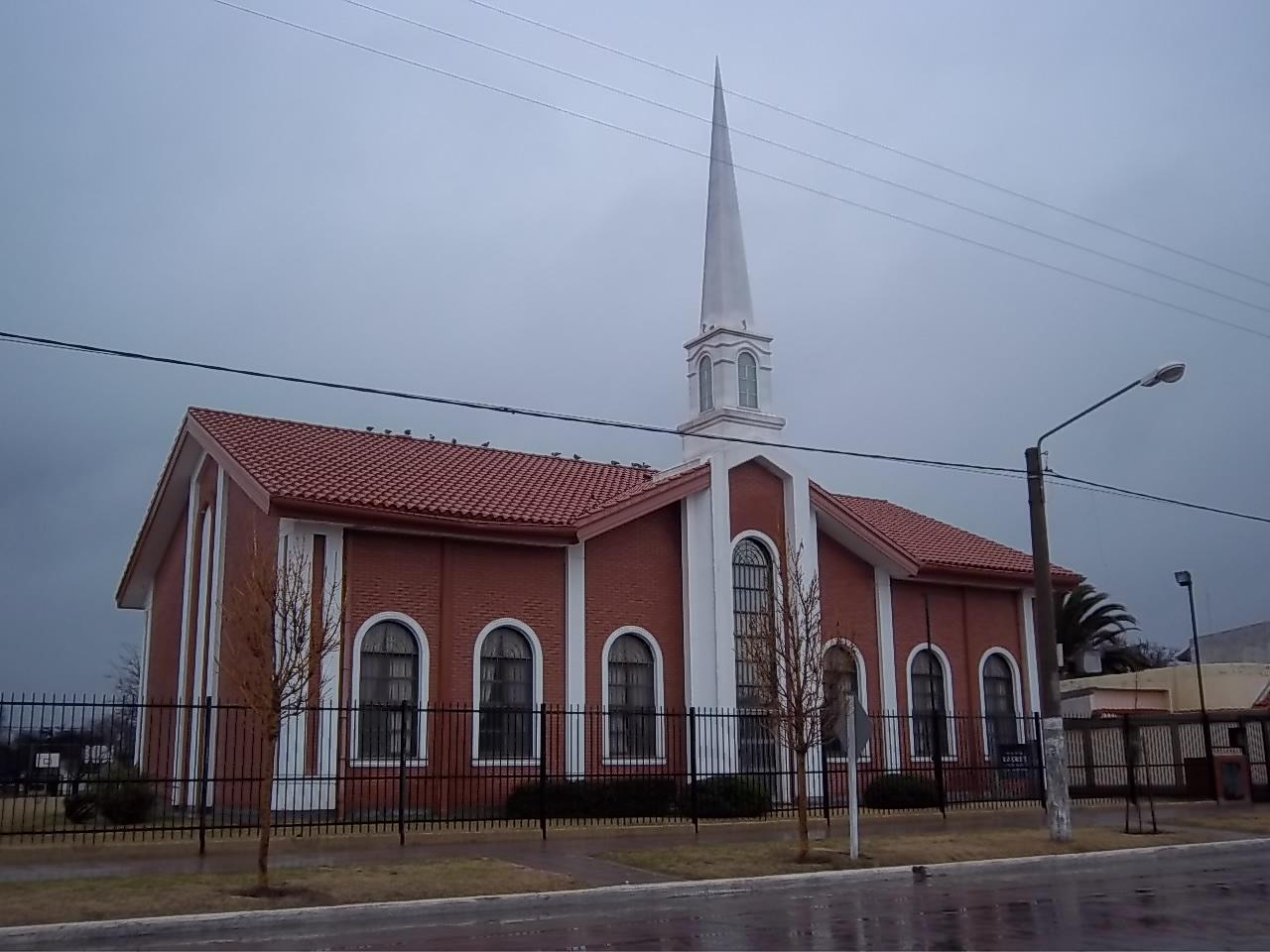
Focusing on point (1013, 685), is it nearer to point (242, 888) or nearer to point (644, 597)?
point (644, 597)

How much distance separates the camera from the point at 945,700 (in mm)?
30797

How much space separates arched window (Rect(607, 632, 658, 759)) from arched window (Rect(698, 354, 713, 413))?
5620 mm

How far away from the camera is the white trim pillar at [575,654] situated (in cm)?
2462

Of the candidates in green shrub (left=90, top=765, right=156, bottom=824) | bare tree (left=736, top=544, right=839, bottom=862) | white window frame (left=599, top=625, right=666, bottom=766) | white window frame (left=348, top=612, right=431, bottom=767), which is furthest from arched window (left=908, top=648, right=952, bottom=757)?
green shrub (left=90, top=765, right=156, bottom=824)

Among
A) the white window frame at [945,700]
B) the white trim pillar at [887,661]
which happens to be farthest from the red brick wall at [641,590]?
the white window frame at [945,700]

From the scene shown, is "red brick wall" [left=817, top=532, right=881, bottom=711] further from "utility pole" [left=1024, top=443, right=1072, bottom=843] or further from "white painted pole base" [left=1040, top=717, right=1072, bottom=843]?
"white painted pole base" [left=1040, top=717, right=1072, bottom=843]

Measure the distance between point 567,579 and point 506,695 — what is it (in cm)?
256

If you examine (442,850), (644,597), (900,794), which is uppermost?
(644,597)

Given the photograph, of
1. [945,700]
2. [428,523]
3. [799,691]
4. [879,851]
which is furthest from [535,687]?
[945,700]

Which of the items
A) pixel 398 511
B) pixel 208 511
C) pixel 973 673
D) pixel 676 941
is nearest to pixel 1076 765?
pixel 973 673

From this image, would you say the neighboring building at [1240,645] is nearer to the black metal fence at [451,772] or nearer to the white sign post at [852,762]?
the black metal fence at [451,772]

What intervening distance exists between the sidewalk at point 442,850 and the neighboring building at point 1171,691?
15.1 meters

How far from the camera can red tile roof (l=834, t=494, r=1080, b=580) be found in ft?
100

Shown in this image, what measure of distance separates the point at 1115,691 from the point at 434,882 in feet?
95.1
